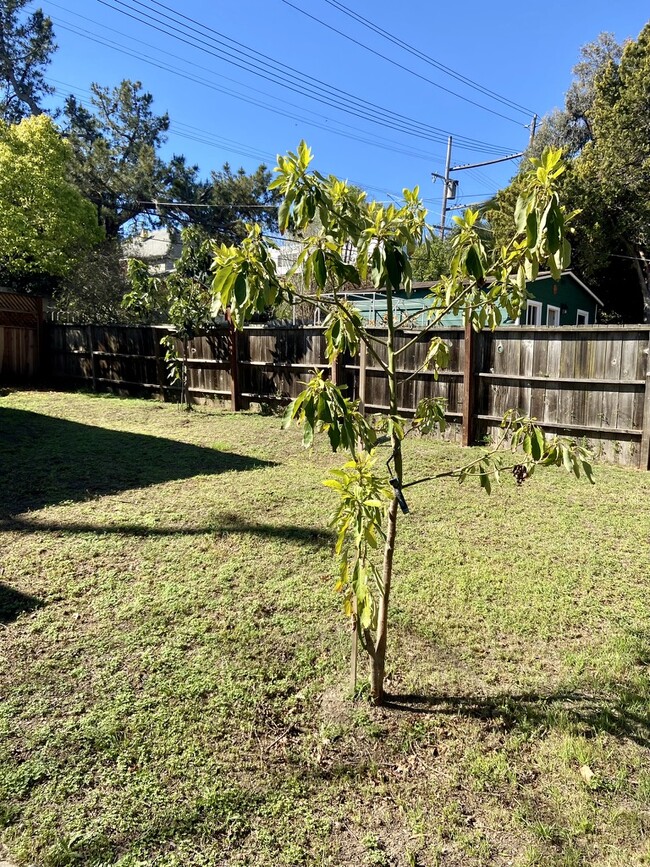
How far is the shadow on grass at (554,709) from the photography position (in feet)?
7.36

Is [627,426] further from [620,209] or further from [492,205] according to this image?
[492,205]

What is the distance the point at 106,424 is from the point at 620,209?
62.4 feet

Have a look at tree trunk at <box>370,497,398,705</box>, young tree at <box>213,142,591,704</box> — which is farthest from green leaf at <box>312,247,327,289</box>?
tree trunk at <box>370,497,398,705</box>

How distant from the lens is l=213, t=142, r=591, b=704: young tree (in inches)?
68.1

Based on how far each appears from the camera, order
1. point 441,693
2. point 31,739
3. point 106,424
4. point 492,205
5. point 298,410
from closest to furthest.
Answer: point 298,410
point 31,739
point 441,693
point 106,424
point 492,205

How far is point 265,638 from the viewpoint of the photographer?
285 centimetres

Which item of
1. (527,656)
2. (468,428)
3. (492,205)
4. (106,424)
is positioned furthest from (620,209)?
(527,656)

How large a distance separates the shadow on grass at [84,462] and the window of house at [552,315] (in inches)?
520

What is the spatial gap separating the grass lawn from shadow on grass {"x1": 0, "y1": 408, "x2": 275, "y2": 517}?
34 centimetres

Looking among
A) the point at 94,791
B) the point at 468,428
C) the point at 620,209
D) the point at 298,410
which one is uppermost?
the point at 620,209

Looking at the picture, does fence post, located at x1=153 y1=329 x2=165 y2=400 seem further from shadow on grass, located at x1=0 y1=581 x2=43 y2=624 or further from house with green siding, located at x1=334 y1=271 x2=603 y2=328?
shadow on grass, located at x1=0 y1=581 x2=43 y2=624

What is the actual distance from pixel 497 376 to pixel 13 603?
6086mm

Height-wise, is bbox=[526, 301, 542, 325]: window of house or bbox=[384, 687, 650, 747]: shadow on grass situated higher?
bbox=[526, 301, 542, 325]: window of house

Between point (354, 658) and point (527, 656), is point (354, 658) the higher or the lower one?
the higher one
